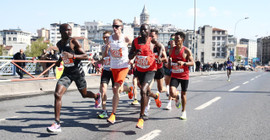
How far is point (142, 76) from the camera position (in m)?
5.37

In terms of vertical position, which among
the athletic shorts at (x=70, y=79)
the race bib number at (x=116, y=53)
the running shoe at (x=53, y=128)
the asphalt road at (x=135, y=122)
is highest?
the race bib number at (x=116, y=53)

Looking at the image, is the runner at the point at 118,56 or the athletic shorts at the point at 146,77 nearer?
the athletic shorts at the point at 146,77

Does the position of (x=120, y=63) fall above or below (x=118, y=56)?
below

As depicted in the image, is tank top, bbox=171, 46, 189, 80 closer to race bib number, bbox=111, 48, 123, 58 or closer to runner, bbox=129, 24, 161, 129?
runner, bbox=129, 24, 161, 129

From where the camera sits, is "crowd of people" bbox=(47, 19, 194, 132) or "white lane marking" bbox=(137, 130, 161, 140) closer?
"white lane marking" bbox=(137, 130, 161, 140)

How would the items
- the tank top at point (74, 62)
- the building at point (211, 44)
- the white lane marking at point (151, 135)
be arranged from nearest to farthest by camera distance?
the white lane marking at point (151, 135), the tank top at point (74, 62), the building at point (211, 44)

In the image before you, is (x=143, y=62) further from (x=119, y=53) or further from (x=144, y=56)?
(x=119, y=53)

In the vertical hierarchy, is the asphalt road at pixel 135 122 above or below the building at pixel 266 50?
below

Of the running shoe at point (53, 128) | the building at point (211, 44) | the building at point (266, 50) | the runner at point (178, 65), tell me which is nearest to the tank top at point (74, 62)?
the running shoe at point (53, 128)

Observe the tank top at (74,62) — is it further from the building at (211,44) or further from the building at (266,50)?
the building at (266,50)

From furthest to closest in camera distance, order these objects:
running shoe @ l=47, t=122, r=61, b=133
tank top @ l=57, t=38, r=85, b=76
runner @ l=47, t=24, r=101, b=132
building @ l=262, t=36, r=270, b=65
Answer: building @ l=262, t=36, r=270, b=65 < tank top @ l=57, t=38, r=85, b=76 < runner @ l=47, t=24, r=101, b=132 < running shoe @ l=47, t=122, r=61, b=133

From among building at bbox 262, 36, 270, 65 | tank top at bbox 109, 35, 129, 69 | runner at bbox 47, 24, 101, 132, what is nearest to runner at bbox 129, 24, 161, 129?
tank top at bbox 109, 35, 129, 69

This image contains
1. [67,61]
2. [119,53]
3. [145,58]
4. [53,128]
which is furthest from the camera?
[119,53]

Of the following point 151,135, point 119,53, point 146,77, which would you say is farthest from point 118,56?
point 151,135
